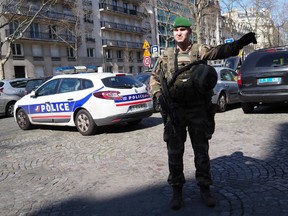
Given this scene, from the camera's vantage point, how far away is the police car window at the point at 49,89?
29.3 ft

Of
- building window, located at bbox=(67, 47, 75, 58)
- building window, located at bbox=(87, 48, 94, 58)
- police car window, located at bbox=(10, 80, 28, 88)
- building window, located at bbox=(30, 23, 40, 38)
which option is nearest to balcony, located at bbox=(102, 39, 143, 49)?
building window, located at bbox=(87, 48, 94, 58)

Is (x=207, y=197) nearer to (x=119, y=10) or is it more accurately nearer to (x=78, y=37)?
(x=78, y=37)

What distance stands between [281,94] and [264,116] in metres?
0.75

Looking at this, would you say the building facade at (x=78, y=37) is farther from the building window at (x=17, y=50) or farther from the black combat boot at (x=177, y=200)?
the black combat boot at (x=177, y=200)

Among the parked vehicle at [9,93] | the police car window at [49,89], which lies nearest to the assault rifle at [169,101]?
the police car window at [49,89]

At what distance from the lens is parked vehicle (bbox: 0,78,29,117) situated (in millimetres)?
14273

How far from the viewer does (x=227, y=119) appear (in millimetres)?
9227

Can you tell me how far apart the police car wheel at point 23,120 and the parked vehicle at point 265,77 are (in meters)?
5.95

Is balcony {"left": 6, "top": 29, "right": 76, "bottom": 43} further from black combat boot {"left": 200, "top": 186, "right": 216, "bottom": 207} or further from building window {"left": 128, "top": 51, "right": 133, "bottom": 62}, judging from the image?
black combat boot {"left": 200, "top": 186, "right": 216, "bottom": 207}

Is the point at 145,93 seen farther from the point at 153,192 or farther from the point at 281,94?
the point at 153,192

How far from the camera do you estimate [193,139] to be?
363 centimetres

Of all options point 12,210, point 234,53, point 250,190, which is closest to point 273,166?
point 250,190

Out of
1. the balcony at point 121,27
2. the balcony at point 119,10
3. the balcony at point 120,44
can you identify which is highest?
the balcony at point 119,10

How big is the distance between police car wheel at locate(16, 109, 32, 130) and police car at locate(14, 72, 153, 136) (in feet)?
1.43
